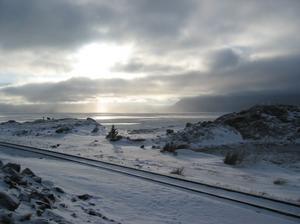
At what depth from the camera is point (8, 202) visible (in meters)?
7.35

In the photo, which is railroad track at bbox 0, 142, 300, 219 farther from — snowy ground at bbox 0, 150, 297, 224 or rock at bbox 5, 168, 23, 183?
rock at bbox 5, 168, 23, 183

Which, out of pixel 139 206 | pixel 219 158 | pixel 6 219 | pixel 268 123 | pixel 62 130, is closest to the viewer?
pixel 6 219

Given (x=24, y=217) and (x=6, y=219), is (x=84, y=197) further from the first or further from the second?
(x=6, y=219)

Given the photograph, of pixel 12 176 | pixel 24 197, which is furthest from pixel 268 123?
pixel 24 197

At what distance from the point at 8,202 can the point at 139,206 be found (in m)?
4.08

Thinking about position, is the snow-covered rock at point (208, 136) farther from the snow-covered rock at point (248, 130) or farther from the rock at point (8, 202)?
the rock at point (8, 202)

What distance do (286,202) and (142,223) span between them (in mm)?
4424

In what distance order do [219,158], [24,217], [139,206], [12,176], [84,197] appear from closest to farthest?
[24,217] < [12,176] < [139,206] < [84,197] < [219,158]

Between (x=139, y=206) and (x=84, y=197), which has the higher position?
(x=84, y=197)

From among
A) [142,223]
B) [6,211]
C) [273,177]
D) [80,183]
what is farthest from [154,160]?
[6,211]

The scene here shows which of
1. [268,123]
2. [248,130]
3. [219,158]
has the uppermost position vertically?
[268,123]

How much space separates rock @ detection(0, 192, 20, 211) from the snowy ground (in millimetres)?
663

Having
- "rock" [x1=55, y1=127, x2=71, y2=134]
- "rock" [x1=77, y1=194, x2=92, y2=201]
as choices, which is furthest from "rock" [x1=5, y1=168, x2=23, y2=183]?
"rock" [x1=55, y1=127, x2=71, y2=134]

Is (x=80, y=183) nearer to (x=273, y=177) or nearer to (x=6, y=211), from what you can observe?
(x=6, y=211)
